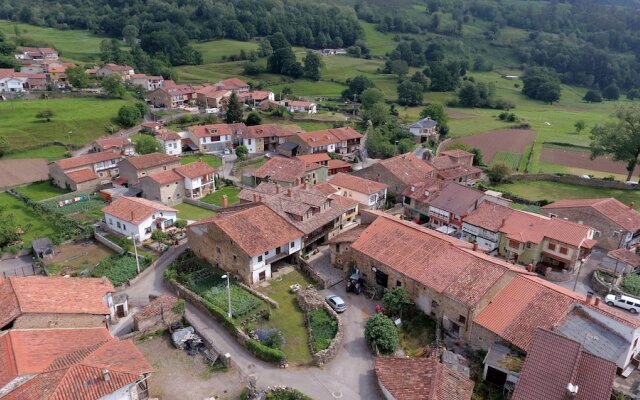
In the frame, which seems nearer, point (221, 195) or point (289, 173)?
point (289, 173)

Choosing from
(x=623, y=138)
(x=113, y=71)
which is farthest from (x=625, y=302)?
(x=113, y=71)

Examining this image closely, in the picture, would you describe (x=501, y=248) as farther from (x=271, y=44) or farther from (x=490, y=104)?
(x=271, y=44)

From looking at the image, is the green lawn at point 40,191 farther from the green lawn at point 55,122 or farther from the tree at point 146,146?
the green lawn at point 55,122

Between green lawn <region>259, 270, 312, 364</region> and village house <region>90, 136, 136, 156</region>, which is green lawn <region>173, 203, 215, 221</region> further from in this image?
village house <region>90, 136, 136, 156</region>

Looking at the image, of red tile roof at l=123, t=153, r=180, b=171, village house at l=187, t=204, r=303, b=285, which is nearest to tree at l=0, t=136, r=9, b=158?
red tile roof at l=123, t=153, r=180, b=171

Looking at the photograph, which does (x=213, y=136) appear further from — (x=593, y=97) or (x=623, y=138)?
(x=593, y=97)
